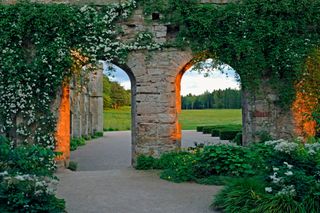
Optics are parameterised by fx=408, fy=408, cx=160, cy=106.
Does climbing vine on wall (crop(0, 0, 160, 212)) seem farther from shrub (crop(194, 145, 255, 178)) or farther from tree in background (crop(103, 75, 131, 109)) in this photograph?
tree in background (crop(103, 75, 131, 109))

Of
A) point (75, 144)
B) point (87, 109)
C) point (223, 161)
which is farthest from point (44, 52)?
point (87, 109)

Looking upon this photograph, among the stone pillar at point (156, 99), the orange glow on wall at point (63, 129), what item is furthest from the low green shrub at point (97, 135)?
the stone pillar at point (156, 99)

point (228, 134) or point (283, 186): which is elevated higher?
point (283, 186)

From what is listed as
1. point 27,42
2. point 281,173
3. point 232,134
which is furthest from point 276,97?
point 232,134

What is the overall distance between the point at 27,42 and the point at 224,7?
4790mm

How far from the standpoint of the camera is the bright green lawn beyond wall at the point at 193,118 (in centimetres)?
3744

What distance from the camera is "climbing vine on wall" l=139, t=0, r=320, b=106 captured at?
31.7 feet

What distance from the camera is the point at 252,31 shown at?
974cm

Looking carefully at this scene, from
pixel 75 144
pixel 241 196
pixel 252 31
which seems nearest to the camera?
pixel 241 196

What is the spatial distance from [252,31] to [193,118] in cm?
3558

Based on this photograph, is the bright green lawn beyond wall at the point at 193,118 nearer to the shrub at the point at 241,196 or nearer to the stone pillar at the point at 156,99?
the stone pillar at the point at 156,99

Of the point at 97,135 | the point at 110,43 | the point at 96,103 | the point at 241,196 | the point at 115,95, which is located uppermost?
the point at 110,43

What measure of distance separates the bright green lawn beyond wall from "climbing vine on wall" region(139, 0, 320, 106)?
26.2m

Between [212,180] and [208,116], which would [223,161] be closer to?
[212,180]
